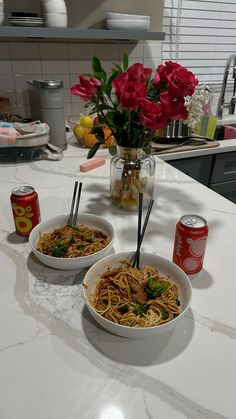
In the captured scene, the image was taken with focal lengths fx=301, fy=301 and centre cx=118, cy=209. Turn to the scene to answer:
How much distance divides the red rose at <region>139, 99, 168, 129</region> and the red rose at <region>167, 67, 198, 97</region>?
50 mm

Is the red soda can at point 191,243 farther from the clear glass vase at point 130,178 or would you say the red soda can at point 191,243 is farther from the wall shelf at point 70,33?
the wall shelf at point 70,33

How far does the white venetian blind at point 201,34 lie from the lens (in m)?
2.02

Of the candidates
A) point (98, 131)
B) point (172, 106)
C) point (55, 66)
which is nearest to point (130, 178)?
point (98, 131)

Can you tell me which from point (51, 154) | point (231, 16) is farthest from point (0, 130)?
point (231, 16)

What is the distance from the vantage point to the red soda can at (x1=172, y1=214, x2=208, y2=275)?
63cm

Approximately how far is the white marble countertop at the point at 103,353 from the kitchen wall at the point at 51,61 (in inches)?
49.3

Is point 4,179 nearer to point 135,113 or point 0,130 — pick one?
point 0,130

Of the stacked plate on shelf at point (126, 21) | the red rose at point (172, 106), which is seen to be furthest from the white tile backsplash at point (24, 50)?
the red rose at point (172, 106)

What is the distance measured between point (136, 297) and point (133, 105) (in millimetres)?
445

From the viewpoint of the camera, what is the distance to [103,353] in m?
0.51

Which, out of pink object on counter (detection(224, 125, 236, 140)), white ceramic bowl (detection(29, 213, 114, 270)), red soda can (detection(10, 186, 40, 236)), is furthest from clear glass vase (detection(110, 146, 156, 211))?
pink object on counter (detection(224, 125, 236, 140))

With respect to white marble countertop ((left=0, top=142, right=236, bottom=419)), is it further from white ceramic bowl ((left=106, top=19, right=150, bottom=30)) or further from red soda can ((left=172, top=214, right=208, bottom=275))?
white ceramic bowl ((left=106, top=19, right=150, bottom=30))

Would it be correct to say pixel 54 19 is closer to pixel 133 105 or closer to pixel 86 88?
pixel 86 88

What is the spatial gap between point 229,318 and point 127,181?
0.51m
